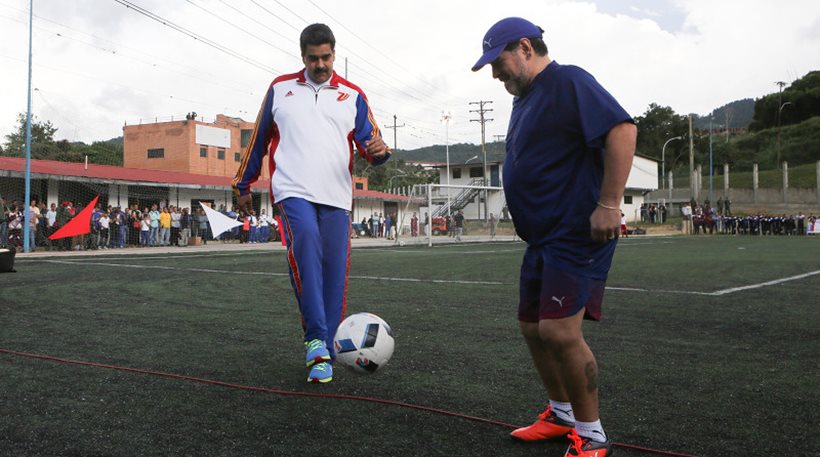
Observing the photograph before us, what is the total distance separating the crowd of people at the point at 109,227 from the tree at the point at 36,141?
39.2 metres

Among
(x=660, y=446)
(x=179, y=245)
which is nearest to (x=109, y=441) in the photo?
(x=660, y=446)

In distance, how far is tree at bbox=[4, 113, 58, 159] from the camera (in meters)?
60.1

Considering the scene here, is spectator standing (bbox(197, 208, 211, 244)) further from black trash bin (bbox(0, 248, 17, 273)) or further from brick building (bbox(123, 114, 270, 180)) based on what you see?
brick building (bbox(123, 114, 270, 180))

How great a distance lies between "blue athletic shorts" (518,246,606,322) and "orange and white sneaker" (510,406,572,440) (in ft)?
1.50

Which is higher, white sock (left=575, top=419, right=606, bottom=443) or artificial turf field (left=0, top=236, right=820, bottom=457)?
white sock (left=575, top=419, right=606, bottom=443)

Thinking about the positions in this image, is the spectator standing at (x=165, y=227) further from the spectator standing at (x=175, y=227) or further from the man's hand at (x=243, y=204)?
the man's hand at (x=243, y=204)

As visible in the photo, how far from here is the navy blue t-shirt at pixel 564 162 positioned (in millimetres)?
2480

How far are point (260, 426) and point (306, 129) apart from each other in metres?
1.84

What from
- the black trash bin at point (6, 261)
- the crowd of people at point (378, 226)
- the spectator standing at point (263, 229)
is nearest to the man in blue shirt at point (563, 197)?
the black trash bin at point (6, 261)

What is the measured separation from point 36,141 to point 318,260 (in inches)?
2762

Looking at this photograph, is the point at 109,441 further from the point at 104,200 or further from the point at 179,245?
the point at 104,200

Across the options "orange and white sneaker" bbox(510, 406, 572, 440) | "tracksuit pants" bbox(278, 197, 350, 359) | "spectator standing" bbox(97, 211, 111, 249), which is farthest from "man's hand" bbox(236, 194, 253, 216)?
"spectator standing" bbox(97, 211, 111, 249)

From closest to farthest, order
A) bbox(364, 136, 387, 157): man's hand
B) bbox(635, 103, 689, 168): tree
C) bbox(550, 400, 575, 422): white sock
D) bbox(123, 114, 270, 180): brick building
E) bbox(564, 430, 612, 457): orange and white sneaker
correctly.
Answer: bbox(564, 430, 612, 457): orange and white sneaker
bbox(550, 400, 575, 422): white sock
bbox(364, 136, 387, 157): man's hand
bbox(123, 114, 270, 180): brick building
bbox(635, 103, 689, 168): tree

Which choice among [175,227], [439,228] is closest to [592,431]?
[175,227]
